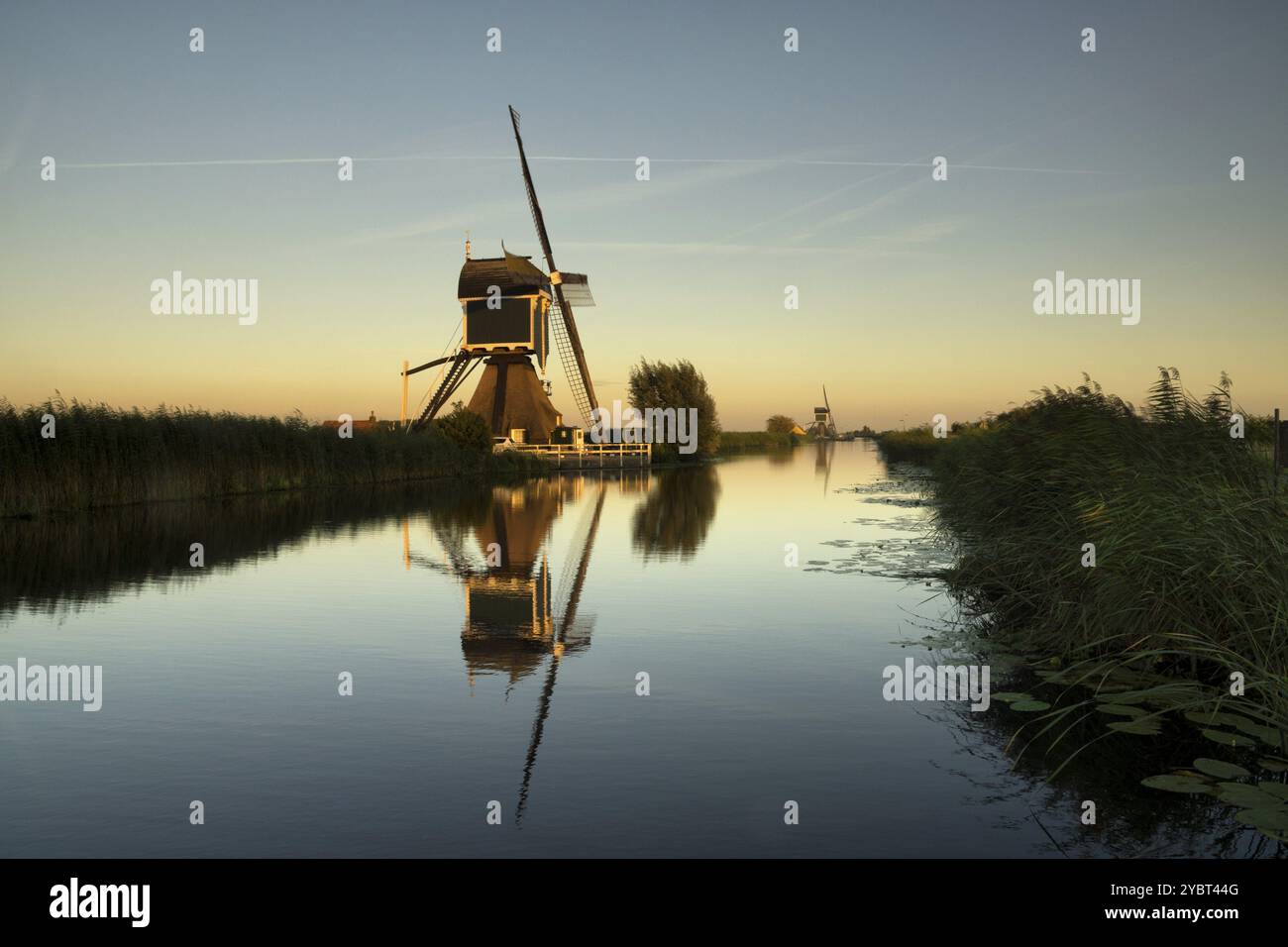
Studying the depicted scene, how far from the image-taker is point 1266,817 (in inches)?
191

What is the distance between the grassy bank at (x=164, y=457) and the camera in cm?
2152

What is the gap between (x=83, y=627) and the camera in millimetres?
10047

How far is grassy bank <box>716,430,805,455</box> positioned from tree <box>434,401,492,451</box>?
54.1 meters

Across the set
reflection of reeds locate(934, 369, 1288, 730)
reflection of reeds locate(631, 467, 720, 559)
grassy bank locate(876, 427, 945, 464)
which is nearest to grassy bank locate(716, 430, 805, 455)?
grassy bank locate(876, 427, 945, 464)

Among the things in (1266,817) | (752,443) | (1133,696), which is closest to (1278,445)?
(1133,696)

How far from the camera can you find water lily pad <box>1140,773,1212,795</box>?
5.29m

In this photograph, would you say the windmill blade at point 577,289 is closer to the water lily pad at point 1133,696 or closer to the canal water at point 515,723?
the canal water at point 515,723

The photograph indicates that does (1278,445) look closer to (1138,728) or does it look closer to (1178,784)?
(1138,728)

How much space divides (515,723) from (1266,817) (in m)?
4.25

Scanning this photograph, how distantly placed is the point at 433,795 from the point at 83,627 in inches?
261

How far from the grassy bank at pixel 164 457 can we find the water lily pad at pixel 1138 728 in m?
21.9

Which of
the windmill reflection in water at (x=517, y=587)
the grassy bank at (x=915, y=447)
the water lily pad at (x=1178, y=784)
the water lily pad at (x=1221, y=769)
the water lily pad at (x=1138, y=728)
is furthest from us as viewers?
the grassy bank at (x=915, y=447)

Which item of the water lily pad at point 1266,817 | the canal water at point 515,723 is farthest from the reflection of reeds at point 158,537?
the water lily pad at point 1266,817
